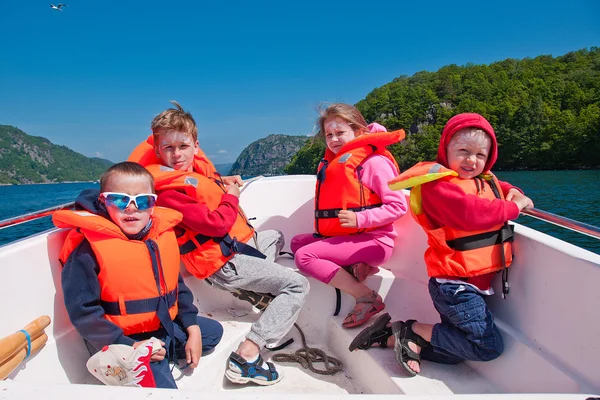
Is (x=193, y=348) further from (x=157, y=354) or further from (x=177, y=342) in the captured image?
(x=157, y=354)

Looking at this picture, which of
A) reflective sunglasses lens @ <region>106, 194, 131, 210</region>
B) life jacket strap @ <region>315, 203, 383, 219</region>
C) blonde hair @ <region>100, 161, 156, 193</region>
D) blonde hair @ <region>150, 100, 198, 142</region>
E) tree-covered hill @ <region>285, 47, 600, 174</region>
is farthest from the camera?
tree-covered hill @ <region>285, 47, 600, 174</region>

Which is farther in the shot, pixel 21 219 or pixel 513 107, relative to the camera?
pixel 513 107

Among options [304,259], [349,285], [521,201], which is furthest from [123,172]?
[521,201]

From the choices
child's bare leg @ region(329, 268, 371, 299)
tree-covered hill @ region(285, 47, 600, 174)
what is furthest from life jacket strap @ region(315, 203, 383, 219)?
tree-covered hill @ region(285, 47, 600, 174)

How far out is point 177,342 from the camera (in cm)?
185

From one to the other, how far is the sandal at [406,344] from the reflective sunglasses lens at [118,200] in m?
1.44

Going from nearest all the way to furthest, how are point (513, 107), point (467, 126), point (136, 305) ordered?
1. point (136, 305)
2. point (467, 126)
3. point (513, 107)

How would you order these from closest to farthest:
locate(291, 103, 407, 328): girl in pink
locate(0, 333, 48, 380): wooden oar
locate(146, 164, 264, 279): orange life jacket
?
locate(0, 333, 48, 380): wooden oar, locate(146, 164, 264, 279): orange life jacket, locate(291, 103, 407, 328): girl in pink

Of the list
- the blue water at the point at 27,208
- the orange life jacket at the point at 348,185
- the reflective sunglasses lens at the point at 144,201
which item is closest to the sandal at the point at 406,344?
the orange life jacket at the point at 348,185

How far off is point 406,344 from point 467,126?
1.11 meters

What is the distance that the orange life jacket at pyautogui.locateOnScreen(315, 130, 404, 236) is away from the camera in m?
2.58

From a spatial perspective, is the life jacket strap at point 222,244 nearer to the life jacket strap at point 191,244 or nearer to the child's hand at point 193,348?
the life jacket strap at point 191,244

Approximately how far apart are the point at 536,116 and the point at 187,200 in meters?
70.6

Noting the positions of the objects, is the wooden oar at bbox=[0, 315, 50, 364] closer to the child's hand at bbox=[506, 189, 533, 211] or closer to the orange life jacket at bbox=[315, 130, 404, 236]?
the orange life jacket at bbox=[315, 130, 404, 236]
